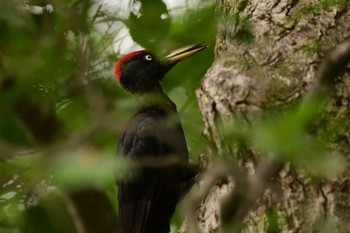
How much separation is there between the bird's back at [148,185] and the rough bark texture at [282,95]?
33.2 inches

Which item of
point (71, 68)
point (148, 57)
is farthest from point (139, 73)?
point (71, 68)

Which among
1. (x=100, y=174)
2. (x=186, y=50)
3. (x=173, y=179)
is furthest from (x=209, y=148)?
(x=100, y=174)

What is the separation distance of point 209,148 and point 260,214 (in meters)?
0.33

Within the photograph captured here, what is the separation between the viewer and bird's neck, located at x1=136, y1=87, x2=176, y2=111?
391 centimetres

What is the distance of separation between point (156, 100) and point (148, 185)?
0.51 metres

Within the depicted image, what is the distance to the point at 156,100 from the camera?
4.18 meters

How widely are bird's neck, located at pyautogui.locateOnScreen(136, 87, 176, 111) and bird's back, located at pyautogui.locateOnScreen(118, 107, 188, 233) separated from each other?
34 mm

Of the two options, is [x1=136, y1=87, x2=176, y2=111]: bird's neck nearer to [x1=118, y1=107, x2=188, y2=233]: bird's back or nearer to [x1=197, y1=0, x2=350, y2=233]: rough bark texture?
[x1=118, y1=107, x2=188, y2=233]: bird's back

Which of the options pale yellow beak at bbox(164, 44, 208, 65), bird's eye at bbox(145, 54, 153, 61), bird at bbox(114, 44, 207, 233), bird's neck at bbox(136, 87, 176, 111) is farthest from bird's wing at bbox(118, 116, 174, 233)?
bird's eye at bbox(145, 54, 153, 61)

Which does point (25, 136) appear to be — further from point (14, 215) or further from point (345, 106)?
point (345, 106)

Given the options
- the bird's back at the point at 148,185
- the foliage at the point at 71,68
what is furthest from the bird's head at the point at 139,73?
the foliage at the point at 71,68

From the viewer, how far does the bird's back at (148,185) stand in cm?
392

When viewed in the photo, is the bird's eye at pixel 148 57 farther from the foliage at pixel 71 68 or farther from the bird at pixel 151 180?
the foliage at pixel 71 68

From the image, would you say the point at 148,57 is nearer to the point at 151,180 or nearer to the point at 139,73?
the point at 139,73
